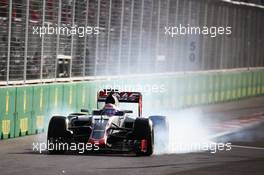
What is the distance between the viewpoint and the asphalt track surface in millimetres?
18656

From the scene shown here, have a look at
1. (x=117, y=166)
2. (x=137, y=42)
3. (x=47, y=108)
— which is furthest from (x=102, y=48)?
(x=117, y=166)

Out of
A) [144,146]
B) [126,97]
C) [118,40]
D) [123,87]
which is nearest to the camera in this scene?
[144,146]

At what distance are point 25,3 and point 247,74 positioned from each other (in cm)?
2309

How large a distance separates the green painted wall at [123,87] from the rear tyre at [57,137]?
354 centimetres

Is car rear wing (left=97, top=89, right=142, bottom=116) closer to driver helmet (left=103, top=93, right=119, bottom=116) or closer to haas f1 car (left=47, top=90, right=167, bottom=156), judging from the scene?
driver helmet (left=103, top=93, right=119, bottom=116)

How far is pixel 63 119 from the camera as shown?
21.4 meters

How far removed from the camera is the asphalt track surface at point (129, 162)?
18.7 metres

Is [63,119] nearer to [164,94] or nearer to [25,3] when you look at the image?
[25,3]

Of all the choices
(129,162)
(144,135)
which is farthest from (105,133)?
(129,162)

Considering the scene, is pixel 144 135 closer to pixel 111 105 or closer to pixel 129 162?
pixel 129 162

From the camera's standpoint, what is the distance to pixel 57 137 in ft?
69.8

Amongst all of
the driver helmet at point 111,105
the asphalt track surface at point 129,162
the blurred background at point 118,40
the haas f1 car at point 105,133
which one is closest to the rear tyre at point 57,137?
the haas f1 car at point 105,133

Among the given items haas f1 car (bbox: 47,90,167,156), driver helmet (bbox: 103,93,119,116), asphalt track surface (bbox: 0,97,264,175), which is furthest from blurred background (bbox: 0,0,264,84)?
haas f1 car (bbox: 47,90,167,156)

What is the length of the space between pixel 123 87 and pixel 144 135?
39.3 ft
